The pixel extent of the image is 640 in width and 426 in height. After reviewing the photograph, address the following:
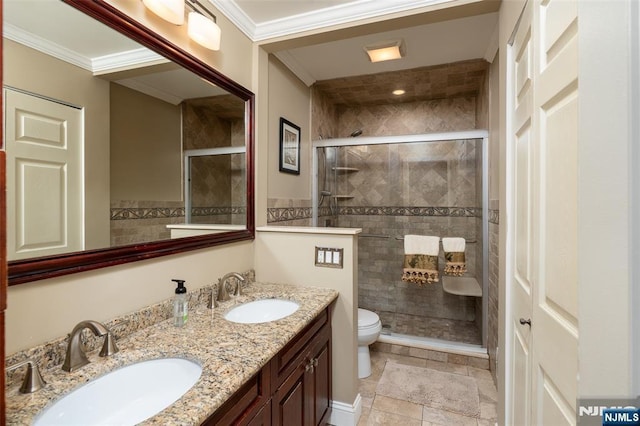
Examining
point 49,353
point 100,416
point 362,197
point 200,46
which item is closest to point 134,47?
point 200,46

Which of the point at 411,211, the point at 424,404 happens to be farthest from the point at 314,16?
the point at 424,404

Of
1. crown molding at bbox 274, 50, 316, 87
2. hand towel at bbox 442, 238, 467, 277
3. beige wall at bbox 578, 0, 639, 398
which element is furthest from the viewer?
hand towel at bbox 442, 238, 467, 277

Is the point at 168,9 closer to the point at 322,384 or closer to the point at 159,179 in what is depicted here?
→ the point at 159,179

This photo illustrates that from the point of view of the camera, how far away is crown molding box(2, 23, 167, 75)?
894mm

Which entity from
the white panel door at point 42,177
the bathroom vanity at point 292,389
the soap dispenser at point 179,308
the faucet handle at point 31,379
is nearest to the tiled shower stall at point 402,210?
the bathroom vanity at point 292,389

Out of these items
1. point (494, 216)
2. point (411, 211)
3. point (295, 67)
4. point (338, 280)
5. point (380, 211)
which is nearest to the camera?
point (338, 280)

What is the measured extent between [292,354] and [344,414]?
0.85m

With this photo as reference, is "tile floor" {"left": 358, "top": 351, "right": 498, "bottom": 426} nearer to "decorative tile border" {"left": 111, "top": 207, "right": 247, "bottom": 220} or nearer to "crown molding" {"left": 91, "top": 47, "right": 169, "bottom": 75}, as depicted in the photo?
"decorative tile border" {"left": 111, "top": 207, "right": 247, "bottom": 220}

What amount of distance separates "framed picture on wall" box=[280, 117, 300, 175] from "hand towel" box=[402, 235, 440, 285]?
125 centimetres

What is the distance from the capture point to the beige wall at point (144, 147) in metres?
1.19

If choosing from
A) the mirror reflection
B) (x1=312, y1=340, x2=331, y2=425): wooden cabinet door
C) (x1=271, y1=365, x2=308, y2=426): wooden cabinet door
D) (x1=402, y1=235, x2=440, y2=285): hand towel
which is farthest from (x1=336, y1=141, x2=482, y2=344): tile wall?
the mirror reflection

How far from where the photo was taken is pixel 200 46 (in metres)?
→ 1.56

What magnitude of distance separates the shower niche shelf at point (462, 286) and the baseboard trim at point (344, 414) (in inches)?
61.6

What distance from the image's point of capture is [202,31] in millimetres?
1475
